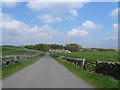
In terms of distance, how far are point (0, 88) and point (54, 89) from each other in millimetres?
2468

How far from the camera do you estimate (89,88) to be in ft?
29.7

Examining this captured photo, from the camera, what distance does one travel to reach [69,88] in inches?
355

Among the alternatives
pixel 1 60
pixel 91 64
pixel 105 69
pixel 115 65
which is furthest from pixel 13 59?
pixel 115 65

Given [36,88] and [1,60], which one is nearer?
[36,88]

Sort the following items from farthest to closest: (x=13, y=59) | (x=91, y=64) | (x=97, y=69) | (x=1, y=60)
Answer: (x=13, y=59) < (x=1, y=60) < (x=91, y=64) < (x=97, y=69)

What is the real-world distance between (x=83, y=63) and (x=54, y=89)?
1311 centimetres

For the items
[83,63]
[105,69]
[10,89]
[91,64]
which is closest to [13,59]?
[83,63]

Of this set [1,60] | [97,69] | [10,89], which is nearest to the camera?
[10,89]

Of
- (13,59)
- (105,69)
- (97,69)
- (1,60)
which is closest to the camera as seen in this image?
(105,69)

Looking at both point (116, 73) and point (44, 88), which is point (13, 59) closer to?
point (116, 73)

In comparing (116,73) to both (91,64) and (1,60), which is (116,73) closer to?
(91,64)

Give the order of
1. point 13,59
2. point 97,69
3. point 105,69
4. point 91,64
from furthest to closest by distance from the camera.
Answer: point 13,59 → point 91,64 → point 97,69 → point 105,69

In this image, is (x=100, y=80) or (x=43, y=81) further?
(x=100, y=80)

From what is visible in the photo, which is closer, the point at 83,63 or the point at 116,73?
the point at 116,73
